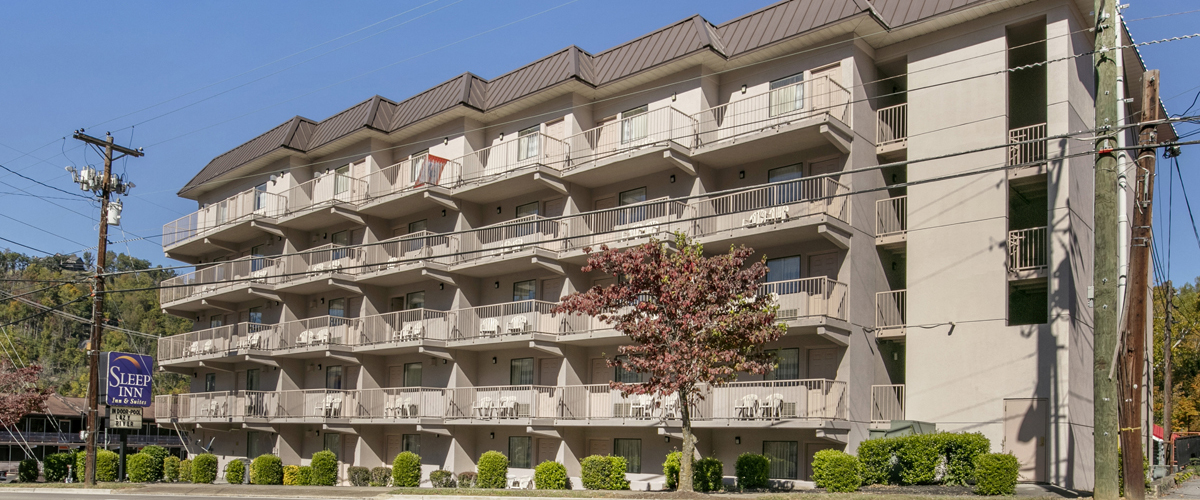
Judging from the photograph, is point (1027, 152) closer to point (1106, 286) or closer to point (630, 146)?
point (1106, 286)

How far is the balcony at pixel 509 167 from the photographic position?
32.6 m

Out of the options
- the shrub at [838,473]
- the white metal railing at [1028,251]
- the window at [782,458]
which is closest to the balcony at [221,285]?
the window at [782,458]

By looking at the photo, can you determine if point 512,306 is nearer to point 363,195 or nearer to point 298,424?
point 363,195

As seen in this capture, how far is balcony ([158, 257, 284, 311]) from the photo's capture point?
140 feet

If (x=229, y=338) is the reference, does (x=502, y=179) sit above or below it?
above

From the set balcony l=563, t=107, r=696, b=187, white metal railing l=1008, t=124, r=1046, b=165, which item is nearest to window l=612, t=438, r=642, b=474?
balcony l=563, t=107, r=696, b=187

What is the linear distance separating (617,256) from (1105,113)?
1010 cm

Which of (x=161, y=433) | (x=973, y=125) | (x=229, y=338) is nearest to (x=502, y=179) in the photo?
(x=973, y=125)

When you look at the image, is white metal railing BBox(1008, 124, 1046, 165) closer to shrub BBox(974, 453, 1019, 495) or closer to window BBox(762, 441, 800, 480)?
shrub BBox(974, 453, 1019, 495)

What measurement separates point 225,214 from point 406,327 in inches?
659

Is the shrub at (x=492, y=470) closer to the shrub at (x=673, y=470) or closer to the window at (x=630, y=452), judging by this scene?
the window at (x=630, y=452)

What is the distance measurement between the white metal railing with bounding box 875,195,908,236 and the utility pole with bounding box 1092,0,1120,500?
10.7 metres

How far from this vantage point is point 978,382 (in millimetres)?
24828

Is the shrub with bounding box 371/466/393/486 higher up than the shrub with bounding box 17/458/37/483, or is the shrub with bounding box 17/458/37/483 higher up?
→ the shrub with bounding box 371/466/393/486
